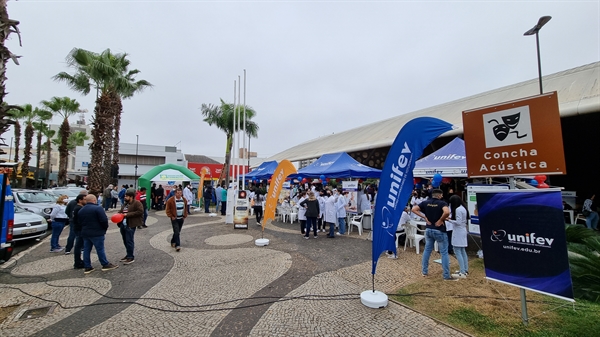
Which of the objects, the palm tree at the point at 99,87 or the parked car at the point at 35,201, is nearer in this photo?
the parked car at the point at 35,201

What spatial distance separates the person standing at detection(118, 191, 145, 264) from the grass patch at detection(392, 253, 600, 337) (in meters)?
6.00

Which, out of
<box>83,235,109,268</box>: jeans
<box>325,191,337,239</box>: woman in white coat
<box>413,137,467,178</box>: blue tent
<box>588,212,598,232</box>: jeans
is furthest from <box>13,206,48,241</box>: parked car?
<box>588,212,598,232</box>: jeans

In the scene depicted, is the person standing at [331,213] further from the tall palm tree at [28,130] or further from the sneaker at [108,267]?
the tall palm tree at [28,130]

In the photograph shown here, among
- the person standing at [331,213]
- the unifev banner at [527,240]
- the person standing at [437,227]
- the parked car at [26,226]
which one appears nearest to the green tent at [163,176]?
the parked car at [26,226]

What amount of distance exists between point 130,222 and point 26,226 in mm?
5110

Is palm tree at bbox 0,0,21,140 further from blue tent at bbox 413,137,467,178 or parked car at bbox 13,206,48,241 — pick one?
blue tent at bbox 413,137,467,178

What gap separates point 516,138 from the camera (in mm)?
3828

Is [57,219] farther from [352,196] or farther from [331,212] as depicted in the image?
[352,196]

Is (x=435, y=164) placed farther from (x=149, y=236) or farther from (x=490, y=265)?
(x=149, y=236)

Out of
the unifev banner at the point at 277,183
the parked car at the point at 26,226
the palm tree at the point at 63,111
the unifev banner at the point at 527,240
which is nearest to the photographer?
the unifev banner at the point at 527,240

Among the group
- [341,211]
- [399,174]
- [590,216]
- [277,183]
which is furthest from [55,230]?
[590,216]

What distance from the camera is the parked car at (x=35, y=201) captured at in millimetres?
10742

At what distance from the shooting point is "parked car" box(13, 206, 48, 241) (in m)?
8.15

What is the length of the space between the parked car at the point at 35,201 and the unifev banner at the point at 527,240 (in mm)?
14456
